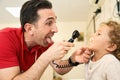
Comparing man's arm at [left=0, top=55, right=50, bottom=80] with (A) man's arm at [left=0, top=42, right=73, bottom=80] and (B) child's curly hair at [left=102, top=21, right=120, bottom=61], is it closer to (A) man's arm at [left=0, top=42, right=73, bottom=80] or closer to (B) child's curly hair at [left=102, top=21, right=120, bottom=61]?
(A) man's arm at [left=0, top=42, right=73, bottom=80]

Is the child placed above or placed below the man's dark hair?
below

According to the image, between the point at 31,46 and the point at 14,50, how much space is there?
0.21m

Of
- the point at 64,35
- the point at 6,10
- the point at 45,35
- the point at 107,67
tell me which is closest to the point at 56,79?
the point at 64,35

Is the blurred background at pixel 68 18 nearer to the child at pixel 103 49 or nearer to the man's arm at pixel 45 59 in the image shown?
the child at pixel 103 49

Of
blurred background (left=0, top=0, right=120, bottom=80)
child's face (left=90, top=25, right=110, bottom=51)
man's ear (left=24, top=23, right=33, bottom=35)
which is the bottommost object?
blurred background (left=0, top=0, right=120, bottom=80)

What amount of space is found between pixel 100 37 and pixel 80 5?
2.65 m

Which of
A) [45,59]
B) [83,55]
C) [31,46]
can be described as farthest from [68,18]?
[45,59]

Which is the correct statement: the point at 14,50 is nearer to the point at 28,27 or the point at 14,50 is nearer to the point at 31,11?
the point at 28,27

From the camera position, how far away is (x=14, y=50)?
4.72 ft

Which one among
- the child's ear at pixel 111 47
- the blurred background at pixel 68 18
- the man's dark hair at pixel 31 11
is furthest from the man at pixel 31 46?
the blurred background at pixel 68 18

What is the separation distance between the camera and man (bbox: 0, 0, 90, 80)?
50.0 inches

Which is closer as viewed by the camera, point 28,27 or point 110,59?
point 110,59

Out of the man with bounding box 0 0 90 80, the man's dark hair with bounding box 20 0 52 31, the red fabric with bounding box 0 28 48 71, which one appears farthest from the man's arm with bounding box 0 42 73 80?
the man's dark hair with bounding box 20 0 52 31

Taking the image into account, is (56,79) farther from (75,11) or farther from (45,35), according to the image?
(45,35)
